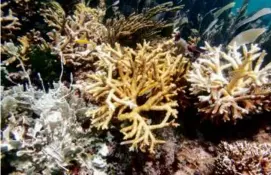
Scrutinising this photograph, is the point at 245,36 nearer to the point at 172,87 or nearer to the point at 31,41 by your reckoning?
the point at 172,87

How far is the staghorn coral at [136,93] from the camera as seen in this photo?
7.15 feet

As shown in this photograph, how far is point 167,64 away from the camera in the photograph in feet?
8.41

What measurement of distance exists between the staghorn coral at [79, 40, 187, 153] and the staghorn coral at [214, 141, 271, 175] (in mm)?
575

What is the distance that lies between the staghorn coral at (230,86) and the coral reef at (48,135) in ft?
3.09

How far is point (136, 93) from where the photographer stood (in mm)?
A: 2311

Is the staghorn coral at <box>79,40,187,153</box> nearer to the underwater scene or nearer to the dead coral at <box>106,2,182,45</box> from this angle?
the underwater scene

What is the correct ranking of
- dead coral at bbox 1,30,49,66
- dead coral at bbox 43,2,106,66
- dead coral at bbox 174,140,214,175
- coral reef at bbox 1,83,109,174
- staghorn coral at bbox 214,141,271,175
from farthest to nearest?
1. dead coral at bbox 43,2,106,66
2. dead coral at bbox 1,30,49,66
3. dead coral at bbox 174,140,214,175
4. staghorn coral at bbox 214,141,271,175
5. coral reef at bbox 1,83,109,174

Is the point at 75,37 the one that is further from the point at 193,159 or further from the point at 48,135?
the point at 193,159

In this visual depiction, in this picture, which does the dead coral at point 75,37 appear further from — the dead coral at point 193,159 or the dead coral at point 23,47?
the dead coral at point 193,159

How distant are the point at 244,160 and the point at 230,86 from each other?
2.02 feet

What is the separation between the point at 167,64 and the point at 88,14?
141cm

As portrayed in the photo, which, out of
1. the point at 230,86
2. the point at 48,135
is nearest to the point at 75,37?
the point at 48,135

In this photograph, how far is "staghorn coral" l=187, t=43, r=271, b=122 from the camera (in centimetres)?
241

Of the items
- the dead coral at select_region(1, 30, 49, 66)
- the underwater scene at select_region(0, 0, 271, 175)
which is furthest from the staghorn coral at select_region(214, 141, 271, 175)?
the dead coral at select_region(1, 30, 49, 66)
